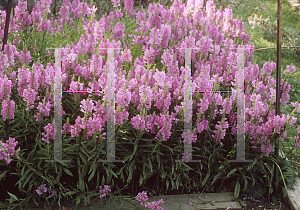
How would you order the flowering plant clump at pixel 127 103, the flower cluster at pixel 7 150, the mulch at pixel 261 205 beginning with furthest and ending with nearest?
the mulch at pixel 261 205 < the flowering plant clump at pixel 127 103 < the flower cluster at pixel 7 150

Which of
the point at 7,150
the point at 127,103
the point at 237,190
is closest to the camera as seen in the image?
the point at 7,150

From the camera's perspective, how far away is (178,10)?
4.89m

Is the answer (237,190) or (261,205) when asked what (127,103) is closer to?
(237,190)

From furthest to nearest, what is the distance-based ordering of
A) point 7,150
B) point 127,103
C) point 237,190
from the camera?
point 237,190 < point 127,103 < point 7,150

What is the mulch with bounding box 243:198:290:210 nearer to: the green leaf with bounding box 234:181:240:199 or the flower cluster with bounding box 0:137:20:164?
the green leaf with bounding box 234:181:240:199

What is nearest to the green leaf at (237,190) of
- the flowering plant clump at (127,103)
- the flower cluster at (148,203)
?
the flowering plant clump at (127,103)

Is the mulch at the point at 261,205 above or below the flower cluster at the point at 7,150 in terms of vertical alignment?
below

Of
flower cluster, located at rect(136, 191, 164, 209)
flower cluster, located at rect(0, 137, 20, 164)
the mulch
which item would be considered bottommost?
the mulch

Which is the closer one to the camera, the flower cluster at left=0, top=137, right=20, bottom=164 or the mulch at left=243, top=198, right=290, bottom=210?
the flower cluster at left=0, top=137, right=20, bottom=164

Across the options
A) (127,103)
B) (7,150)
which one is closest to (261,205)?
(127,103)

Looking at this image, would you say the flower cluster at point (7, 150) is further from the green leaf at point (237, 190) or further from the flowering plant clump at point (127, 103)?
the green leaf at point (237, 190)

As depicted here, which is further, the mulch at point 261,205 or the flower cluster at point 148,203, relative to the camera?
the mulch at point 261,205

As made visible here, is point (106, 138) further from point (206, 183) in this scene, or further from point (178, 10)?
point (178, 10)

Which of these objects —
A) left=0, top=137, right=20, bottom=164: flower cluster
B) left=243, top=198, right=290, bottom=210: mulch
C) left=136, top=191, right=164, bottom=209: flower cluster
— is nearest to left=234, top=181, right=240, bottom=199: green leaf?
left=243, top=198, right=290, bottom=210: mulch
